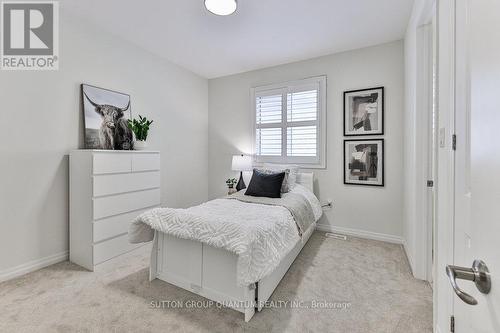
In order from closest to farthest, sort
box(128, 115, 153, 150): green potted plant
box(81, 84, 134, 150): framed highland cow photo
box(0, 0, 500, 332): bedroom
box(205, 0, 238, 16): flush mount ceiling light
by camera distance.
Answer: box(0, 0, 500, 332): bedroom, box(205, 0, 238, 16): flush mount ceiling light, box(81, 84, 134, 150): framed highland cow photo, box(128, 115, 153, 150): green potted plant

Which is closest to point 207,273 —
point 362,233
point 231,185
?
point 231,185

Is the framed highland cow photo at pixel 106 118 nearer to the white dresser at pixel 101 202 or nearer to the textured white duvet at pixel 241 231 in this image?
the white dresser at pixel 101 202

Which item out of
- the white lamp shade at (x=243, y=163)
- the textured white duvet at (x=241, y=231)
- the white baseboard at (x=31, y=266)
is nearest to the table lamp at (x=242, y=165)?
the white lamp shade at (x=243, y=163)

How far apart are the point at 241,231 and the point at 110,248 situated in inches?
65.5

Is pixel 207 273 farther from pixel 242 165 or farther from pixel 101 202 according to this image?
pixel 242 165

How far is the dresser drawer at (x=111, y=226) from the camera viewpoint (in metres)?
2.27

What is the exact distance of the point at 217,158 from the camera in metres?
4.34

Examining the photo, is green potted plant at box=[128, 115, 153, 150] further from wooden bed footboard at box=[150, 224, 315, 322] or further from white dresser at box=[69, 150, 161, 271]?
wooden bed footboard at box=[150, 224, 315, 322]

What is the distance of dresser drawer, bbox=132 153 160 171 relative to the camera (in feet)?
8.61

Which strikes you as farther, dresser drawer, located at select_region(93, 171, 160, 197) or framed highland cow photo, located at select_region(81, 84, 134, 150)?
framed highland cow photo, located at select_region(81, 84, 134, 150)

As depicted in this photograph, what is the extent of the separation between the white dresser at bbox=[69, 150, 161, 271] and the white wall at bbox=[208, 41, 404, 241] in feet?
6.61

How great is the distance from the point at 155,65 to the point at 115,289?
9.65 feet

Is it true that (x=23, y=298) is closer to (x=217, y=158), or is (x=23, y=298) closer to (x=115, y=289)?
(x=115, y=289)

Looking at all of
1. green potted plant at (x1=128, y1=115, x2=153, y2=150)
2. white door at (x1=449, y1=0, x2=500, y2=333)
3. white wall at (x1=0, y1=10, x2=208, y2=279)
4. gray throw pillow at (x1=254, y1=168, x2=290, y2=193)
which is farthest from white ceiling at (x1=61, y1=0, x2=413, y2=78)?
white door at (x1=449, y1=0, x2=500, y2=333)
